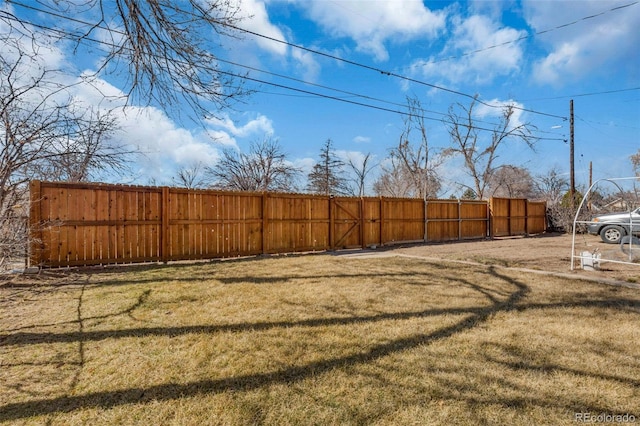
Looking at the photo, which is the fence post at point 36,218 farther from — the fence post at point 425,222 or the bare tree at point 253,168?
the bare tree at point 253,168

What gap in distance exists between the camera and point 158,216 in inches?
274

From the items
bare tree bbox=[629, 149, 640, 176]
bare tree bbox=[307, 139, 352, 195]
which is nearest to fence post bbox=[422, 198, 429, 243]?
bare tree bbox=[307, 139, 352, 195]

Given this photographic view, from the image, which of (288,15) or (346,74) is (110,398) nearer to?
(288,15)

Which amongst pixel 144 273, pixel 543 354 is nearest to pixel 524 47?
pixel 543 354

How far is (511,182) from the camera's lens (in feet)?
79.1

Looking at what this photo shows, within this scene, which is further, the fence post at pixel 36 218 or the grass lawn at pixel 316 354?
the fence post at pixel 36 218

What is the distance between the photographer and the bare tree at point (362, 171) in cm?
2447

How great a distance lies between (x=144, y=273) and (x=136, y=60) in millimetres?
3900

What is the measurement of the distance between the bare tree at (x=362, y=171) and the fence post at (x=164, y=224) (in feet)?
61.1

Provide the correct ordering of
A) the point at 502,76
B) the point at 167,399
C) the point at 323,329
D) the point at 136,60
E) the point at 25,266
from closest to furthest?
the point at 167,399 < the point at 323,329 < the point at 136,60 < the point at 25,266 < the point at 502,76

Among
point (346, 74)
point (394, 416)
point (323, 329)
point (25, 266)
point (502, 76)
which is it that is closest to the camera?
point (394, 416)

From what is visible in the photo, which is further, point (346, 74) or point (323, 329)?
point (346, 74)

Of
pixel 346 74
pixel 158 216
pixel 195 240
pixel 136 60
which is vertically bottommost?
pixel 195 240

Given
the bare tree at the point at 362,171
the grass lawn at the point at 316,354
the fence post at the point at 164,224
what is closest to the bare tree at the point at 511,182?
the bare tree at the point at 362,171
